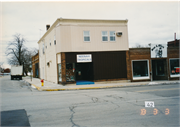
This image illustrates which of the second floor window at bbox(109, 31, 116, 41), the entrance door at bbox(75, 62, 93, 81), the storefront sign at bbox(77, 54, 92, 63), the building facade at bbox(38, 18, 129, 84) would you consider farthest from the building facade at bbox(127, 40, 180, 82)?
the storefront sign at bbox(77, 54, 92, 63)

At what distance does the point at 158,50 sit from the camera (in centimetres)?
2355

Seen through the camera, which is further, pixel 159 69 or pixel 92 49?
pixel 159 69

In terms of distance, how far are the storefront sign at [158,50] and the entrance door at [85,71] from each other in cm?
812

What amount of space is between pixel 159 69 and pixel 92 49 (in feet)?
32.0

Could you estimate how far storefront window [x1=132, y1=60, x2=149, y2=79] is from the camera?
921 inches

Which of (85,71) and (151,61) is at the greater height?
(151,61)

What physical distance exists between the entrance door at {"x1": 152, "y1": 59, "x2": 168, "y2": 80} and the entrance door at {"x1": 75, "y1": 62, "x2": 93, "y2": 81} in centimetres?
879

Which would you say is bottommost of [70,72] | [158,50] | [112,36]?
[70,72]

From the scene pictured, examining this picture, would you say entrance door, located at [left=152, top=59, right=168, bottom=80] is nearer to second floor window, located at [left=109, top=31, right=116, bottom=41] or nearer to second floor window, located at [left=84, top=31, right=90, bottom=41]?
second floor window, located at [left=109, top=31, right=116, bottom=41]

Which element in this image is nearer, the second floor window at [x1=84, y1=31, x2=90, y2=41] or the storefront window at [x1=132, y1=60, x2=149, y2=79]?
the second floor window at [x1=84, y1=31, x2=90, y2=41]

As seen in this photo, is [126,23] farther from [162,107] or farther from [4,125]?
[4,125]

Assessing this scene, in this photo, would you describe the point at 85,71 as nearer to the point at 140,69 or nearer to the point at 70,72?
the point at 70,72

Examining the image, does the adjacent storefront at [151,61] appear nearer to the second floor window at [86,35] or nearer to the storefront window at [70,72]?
the second floor window at [86,35]

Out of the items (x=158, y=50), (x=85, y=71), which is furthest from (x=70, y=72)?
(x=158, y=50)
